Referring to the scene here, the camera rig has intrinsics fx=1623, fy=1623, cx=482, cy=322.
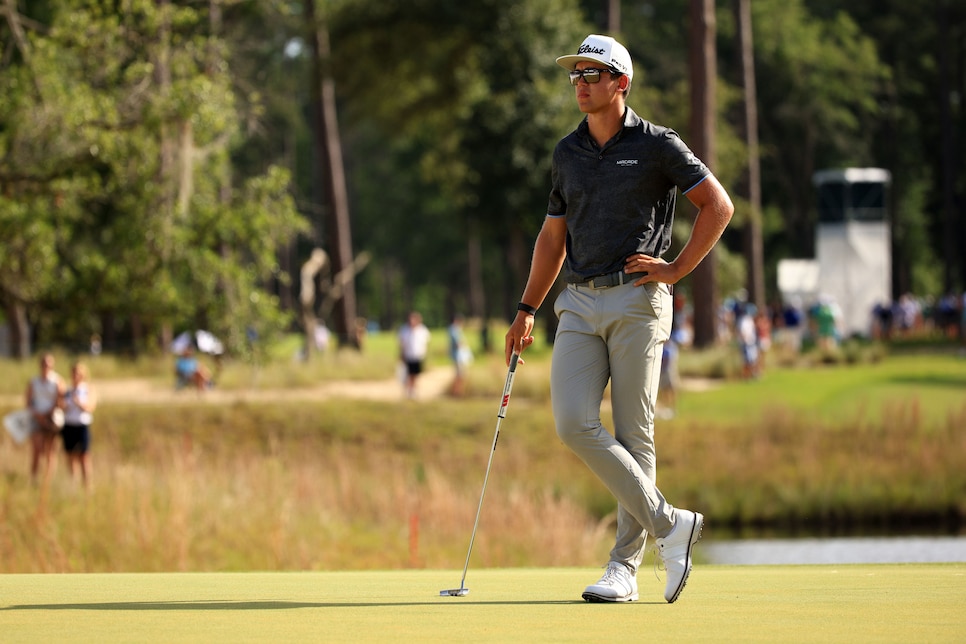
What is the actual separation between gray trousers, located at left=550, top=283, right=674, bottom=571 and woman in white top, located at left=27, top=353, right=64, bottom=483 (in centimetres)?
1358

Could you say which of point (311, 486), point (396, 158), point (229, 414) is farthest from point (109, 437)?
point (396, 158)

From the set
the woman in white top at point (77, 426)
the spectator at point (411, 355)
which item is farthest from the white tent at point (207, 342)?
the spectator at point (411, 355)

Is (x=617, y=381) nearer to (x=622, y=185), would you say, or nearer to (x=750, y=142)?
(x=622, y=185)

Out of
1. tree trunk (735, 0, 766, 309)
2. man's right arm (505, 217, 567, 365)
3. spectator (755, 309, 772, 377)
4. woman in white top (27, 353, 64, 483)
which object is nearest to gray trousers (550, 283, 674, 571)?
man's right arm (505, 217, 567, 365)

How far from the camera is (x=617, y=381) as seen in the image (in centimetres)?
642

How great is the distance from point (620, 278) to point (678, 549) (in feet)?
3.56

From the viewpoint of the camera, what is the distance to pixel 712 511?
74.2 ft

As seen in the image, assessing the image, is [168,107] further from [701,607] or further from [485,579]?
[701,607]

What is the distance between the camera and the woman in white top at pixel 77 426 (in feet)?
61.5

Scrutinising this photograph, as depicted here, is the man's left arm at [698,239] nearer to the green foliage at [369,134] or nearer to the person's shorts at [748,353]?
the green foliage at [369,134]

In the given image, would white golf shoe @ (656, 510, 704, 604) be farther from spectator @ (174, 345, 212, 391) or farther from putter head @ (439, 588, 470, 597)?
spectator @ (174, 345, 212, 391)

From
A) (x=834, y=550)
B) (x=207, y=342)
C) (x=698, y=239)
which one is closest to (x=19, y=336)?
(x=207, y=342)

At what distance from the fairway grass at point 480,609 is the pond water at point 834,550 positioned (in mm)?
10279

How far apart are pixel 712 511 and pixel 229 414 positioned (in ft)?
27.1
